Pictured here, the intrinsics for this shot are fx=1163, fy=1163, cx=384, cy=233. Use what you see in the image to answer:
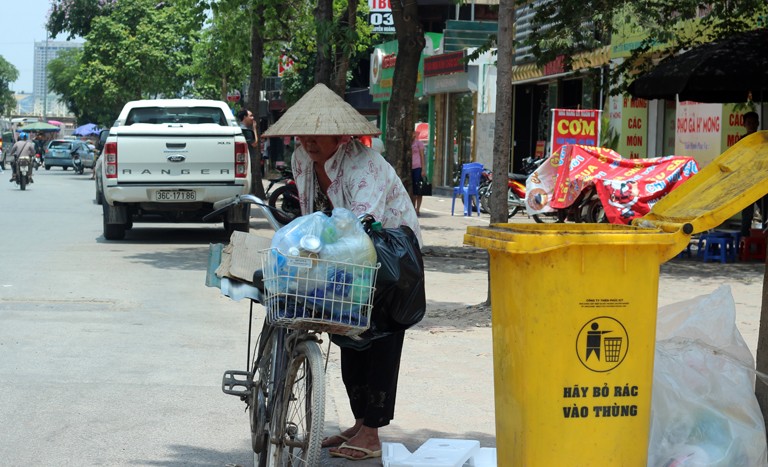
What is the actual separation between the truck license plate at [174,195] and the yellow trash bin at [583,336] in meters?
11.4

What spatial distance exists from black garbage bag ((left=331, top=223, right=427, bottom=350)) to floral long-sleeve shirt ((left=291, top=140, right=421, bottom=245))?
0.17m

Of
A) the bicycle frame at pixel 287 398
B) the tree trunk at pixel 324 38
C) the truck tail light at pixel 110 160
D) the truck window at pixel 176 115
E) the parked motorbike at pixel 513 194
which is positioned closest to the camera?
the bicycle frame at pixel 287 398

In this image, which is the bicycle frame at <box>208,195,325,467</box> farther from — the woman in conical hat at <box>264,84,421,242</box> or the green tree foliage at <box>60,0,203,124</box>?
the green tree foliage at <box>60,0,203,124</box>

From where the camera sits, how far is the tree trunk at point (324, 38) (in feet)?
50.7

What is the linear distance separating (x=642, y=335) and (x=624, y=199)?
1146cm

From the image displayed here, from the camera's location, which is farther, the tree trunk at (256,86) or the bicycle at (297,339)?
the tree trunk at (256,86)

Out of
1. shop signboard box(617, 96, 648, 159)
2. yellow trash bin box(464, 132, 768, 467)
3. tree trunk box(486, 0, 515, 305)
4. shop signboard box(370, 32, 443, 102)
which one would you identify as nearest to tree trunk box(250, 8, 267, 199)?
shop signboard box(617, 96, 648, 159)

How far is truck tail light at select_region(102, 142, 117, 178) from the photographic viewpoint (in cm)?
1526

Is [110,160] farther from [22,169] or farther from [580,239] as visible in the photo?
[22,169]

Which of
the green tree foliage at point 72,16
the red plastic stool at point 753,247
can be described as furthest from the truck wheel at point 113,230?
the green tree foliage at point 72,16

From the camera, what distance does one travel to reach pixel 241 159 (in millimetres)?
15523

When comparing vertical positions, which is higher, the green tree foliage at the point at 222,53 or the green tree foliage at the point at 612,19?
the green tree foliage at the point at 222,53

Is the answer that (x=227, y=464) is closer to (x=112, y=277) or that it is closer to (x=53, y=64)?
(x=112, y=277)

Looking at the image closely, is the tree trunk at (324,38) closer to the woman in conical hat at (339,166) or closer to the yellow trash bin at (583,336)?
the woman in conical hat at (339,166)
